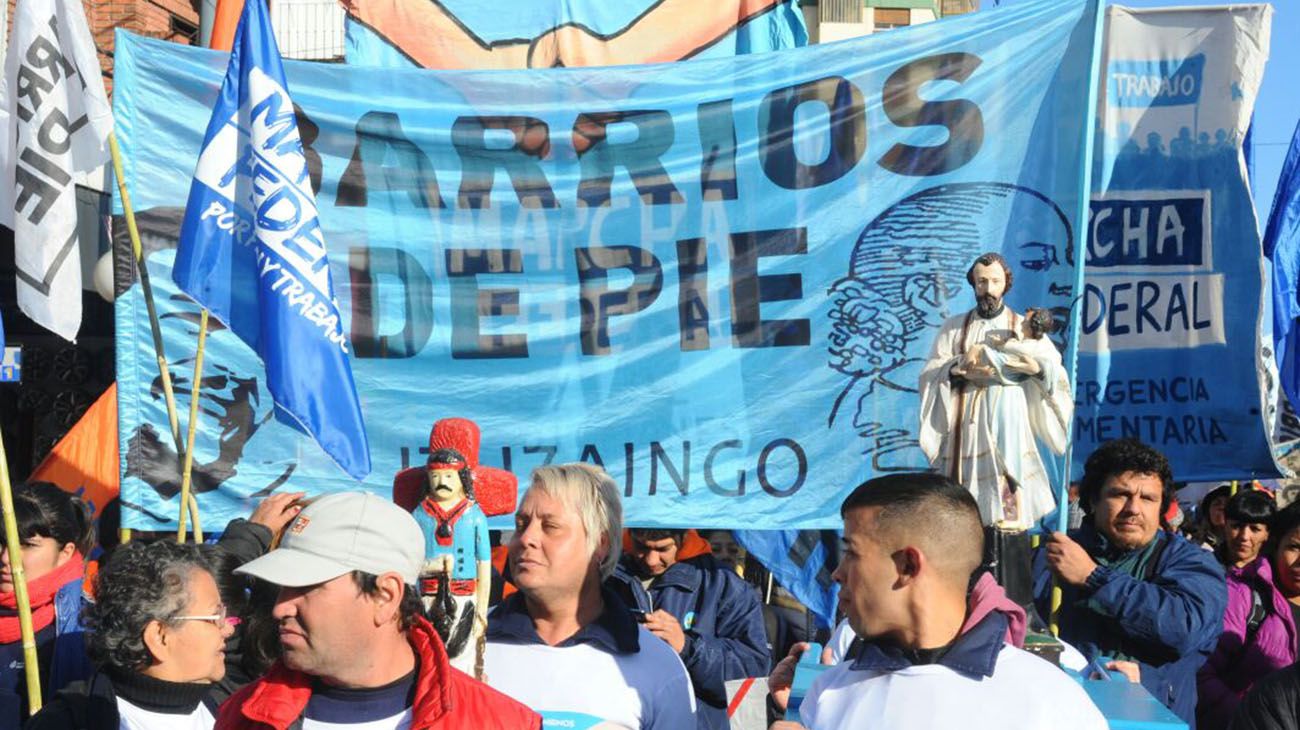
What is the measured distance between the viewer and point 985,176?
22.3ft

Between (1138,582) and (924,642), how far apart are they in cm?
170

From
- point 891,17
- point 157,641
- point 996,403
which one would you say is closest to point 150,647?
point 157,641

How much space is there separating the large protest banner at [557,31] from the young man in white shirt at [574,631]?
5456 mm

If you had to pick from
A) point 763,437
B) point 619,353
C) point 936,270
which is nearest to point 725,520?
point 763,437

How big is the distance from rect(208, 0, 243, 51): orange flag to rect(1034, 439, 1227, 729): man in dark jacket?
605 centimetres

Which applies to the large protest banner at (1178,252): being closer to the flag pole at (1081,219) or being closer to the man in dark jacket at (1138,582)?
the flag pole at (1081,219)

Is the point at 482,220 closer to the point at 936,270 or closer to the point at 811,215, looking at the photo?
the point at 811,215

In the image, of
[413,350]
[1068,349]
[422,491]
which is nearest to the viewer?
[422,491]

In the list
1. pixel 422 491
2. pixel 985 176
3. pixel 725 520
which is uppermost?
pixel 985 176

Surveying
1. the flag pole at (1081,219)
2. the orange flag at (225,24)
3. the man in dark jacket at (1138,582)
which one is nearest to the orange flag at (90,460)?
the orange flag at (225,24)

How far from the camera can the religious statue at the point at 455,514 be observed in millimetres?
3661

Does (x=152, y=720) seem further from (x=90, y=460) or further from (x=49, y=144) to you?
(x=90, y=460)

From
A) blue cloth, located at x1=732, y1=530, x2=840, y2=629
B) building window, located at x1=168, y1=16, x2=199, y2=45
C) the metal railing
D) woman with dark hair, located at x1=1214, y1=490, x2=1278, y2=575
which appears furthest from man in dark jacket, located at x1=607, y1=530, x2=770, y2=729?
the metal railing

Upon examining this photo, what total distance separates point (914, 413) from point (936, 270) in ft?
2.16
